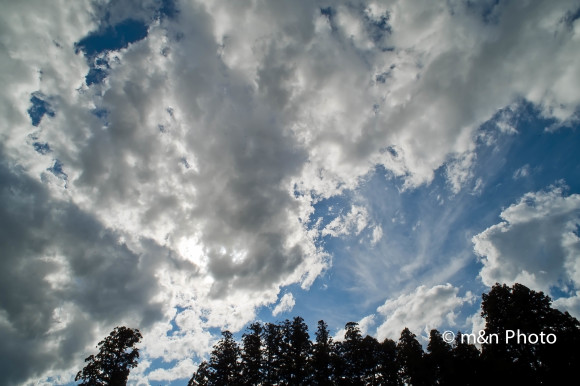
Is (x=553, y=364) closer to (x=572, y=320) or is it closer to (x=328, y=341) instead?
(x=572, y=320)

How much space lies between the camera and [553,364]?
25.3m

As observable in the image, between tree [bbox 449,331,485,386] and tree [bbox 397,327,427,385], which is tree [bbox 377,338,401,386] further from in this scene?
tree [bbox 449,331,485,386]

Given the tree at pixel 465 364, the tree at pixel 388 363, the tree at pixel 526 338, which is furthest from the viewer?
the tree at pixel 388 363

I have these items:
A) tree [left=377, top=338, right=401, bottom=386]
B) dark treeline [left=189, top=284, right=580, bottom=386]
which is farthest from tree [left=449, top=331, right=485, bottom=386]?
tree [left=377, top=338, right=401, bottom=386]

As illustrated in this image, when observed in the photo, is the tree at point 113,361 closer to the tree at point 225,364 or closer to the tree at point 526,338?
the tree at point 225,364

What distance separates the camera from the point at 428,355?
32.5m

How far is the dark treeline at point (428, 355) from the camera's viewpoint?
84.9ft

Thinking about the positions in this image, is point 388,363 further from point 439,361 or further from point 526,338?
point 526,338

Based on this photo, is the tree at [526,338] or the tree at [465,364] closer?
the tree at [526,338]

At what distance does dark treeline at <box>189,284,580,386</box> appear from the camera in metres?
25.9

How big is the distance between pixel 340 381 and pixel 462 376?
13.7 m

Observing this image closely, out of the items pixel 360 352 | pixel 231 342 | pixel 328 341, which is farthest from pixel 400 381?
pixel 231 342

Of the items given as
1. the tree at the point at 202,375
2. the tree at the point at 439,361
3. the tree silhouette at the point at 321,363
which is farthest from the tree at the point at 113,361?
the tree at the point at 439,361

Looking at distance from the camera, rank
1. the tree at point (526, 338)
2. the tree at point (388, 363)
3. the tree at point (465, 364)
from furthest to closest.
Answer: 1. the tree at point (388, 363)
2. the tree at point (465, 364)
3. the tree at point (526, 338)
